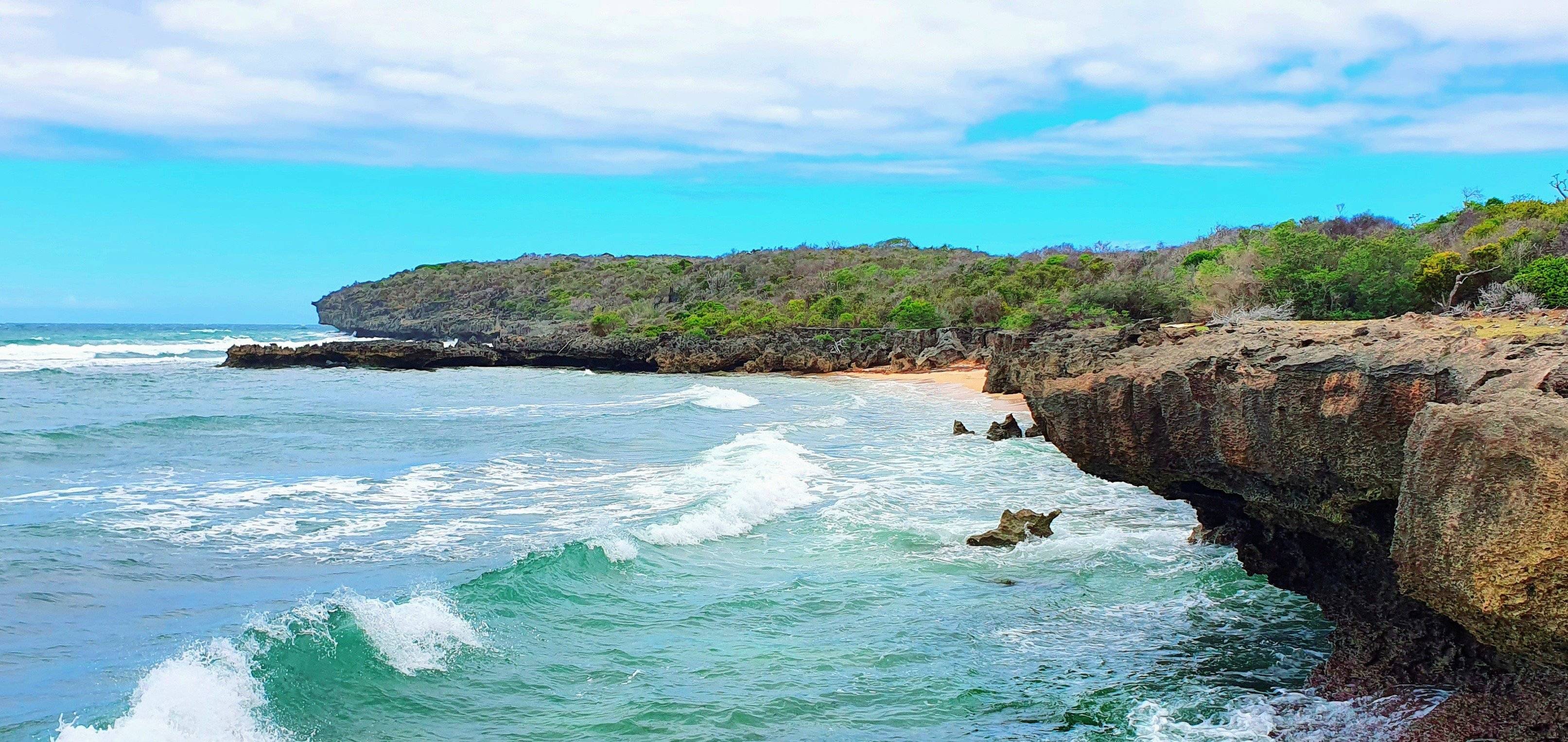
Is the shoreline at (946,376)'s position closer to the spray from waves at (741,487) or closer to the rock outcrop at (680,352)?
the rock outcrop at (680,352)

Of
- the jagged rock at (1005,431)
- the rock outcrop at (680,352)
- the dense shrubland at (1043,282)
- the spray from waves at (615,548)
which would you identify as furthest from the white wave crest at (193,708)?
the rock outcrop at (680,352)

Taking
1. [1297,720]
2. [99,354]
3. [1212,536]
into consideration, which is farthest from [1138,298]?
[99,354]

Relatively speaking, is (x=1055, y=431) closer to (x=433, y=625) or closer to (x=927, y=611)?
(x=927, y=611)

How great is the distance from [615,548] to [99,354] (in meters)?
75.9

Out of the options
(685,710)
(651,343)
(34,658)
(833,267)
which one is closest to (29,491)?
(34,658)

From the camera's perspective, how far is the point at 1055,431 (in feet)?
27.6

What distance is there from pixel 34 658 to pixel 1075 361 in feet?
29.8

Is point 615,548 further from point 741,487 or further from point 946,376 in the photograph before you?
point 946,376

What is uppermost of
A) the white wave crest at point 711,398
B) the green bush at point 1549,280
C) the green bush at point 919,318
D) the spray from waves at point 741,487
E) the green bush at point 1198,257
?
the green bush at point 1198,257

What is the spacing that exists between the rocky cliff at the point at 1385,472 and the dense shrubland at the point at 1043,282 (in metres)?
5.35

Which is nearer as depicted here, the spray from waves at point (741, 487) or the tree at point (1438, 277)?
the spray from waves at point (741, 487)

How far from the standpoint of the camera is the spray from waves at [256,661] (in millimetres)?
7477

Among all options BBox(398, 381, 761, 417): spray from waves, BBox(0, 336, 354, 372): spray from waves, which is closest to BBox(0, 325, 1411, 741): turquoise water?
BBox(398, 381, 761, 417): spray from waves

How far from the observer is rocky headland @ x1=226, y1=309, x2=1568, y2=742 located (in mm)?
4445
